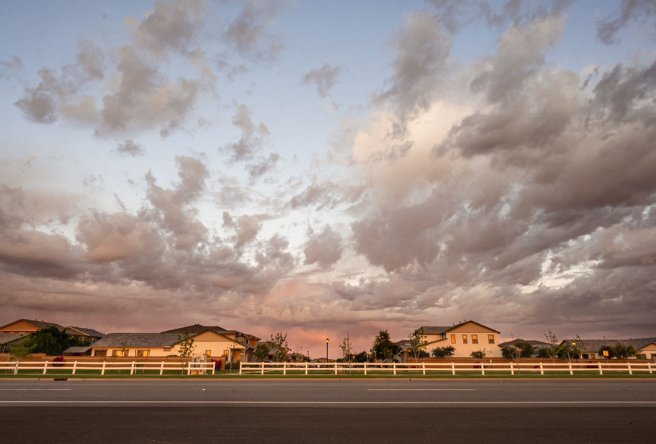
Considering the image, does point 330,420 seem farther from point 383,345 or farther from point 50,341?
point 50,341

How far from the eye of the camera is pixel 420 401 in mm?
12539

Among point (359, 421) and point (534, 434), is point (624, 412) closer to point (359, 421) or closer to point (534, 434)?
point (534, 434)

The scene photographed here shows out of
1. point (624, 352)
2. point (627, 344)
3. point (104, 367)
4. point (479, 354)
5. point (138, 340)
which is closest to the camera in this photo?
point (104, 367)

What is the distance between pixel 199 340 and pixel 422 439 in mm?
74114

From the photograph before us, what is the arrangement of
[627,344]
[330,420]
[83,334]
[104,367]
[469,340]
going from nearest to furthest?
[330,420] → [104,367] → [469,340] → [627,344] → [83,334]

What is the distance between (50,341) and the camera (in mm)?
76812

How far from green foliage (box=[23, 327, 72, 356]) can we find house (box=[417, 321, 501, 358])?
66903 mm

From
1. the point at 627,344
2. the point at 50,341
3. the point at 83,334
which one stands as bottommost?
the point at 627,344

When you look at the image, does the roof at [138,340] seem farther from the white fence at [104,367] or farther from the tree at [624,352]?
the tree at [624,352]

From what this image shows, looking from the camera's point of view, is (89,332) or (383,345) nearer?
(383,345)

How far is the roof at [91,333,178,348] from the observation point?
251 feet

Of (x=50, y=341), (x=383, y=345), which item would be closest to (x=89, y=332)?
(x=50, y=341)

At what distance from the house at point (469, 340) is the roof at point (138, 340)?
47.4m

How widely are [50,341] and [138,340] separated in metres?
15.3
